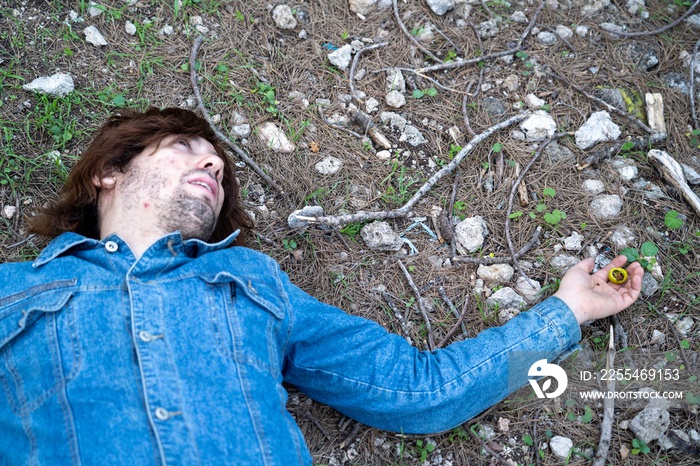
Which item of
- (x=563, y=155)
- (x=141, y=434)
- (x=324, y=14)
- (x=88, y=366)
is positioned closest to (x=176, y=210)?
(x=88, y=366)

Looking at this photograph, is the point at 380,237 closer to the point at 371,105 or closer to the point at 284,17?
the point at 371,105

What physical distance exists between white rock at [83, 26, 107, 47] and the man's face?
1079 mm

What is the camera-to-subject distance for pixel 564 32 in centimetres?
371

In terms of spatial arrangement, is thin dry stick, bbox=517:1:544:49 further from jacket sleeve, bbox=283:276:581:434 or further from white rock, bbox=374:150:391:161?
jacket sleeve, bbox=283:276:581:434

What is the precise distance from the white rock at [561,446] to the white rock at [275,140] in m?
2.09

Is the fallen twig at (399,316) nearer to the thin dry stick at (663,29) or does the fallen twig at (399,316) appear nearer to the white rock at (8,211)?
the white rock at (8,211)

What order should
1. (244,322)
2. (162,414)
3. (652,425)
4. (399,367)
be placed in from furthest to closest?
(652,425)
(399,367)
(244,322)
(162,414)

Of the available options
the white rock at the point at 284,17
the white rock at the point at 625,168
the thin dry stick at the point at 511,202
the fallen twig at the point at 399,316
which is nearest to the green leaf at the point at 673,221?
the white rock at the point at 625,168

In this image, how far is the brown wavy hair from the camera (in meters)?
2.80

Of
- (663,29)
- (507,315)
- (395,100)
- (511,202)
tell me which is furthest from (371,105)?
(663,29)

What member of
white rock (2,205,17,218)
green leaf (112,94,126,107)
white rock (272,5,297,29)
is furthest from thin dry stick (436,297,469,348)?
white rock (2,205,17,218)

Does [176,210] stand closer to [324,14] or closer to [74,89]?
[74,89]

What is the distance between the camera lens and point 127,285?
2334 mm

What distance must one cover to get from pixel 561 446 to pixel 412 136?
184 centimetres
